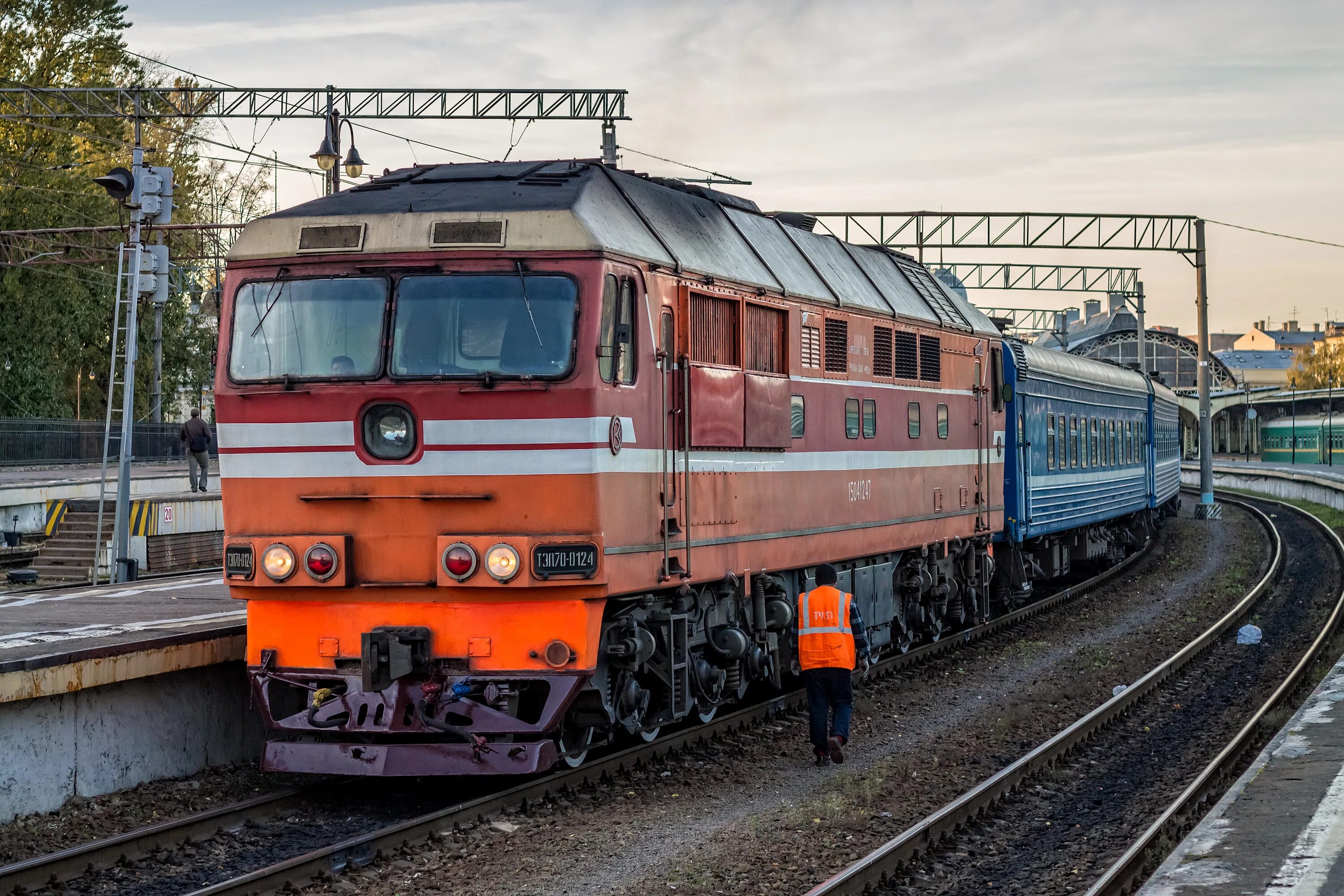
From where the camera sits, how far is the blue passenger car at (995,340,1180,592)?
21.3 meters

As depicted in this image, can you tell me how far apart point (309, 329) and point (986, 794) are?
5.61 meters

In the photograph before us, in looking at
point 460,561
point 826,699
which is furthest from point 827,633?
point 460,561

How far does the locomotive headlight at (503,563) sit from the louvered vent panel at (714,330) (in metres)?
2.31

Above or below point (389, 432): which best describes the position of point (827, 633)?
below

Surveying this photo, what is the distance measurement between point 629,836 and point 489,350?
125 inches

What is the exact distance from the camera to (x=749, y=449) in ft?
39.5

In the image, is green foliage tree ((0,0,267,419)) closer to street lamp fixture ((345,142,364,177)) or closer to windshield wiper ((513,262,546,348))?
street lamp fixture ((345,142,364,177))

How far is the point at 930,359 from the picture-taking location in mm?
16828

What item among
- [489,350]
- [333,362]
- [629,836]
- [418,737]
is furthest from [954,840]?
[333,362]

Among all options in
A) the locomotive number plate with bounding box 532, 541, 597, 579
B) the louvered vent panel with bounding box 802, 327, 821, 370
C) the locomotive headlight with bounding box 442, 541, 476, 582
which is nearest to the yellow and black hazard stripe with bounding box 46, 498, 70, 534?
the louvered vent panel with bounding box 802, 327, 821, 370

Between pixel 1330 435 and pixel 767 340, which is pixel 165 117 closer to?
pixel 767 340

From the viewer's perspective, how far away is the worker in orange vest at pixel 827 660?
11766 mm

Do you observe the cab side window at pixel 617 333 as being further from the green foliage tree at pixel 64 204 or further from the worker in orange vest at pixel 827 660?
the green foliage tree at pixel 64 204

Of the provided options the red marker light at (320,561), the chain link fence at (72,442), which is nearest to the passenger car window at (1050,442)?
the red marker light at (320,561)
